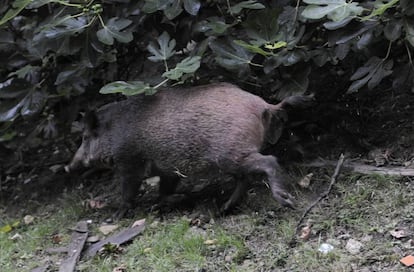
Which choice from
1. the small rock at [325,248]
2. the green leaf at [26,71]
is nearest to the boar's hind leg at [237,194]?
the small rock at [325,248]

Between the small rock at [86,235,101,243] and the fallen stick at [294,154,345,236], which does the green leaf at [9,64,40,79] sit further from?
the fallen stick at [294,154,345,236]

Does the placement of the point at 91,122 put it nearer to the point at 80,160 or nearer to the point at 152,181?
the point at 80,160

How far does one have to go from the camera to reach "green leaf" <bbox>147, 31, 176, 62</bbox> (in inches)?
166

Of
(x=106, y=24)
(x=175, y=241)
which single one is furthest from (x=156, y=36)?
(x=175, y=241)

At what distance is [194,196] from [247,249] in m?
0.96

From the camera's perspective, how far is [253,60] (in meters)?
4.33

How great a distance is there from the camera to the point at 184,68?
3.98 meters

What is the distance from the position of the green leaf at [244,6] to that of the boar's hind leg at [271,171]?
88 cm

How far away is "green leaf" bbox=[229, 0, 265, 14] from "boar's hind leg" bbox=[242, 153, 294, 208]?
2.89 feet

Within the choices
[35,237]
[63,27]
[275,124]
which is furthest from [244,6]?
[35,237]

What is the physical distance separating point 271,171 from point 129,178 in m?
1.20

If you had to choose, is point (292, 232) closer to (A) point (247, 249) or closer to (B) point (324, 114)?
(A) point (247, 249)

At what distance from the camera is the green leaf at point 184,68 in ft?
13.0

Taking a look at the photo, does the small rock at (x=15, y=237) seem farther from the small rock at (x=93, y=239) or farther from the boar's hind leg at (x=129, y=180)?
the boar's hind leg at (x=129, y=180)
